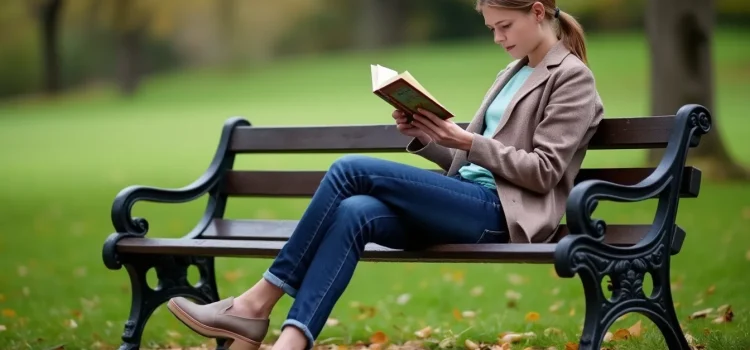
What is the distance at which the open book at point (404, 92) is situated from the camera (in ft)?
12.5

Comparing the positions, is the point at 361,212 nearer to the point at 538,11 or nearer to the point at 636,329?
the point at 538,11

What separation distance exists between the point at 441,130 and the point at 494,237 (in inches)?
18.1

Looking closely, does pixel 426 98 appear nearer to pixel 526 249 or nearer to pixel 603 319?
pixel 526 249

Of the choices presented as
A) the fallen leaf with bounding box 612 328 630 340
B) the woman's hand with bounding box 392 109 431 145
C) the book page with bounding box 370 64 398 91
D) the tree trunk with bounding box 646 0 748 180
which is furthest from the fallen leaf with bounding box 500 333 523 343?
the tree trunk with bounding box 646 0 748 180

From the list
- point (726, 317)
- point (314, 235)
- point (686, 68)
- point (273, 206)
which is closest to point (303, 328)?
point (314, 235)

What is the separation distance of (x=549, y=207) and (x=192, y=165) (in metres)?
13.0

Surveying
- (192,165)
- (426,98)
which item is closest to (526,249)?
(426,98)

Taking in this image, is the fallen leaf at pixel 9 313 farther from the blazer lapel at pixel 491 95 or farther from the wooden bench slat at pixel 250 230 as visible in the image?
the blazer lapel at pixel 491 95

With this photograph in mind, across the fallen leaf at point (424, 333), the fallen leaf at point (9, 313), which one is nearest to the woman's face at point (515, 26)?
the fallen leaf at point (424, 333)

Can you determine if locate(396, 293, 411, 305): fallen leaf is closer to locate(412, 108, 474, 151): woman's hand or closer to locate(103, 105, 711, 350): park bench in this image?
locate(103, 105, 711, 350): park bench

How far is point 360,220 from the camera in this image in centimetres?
398

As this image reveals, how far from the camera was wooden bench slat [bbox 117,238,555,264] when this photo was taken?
153 inches

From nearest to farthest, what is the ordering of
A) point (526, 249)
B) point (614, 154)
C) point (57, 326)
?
point (526, 249) < point (57, 326) < point (614, 154)

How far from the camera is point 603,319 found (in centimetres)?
389
